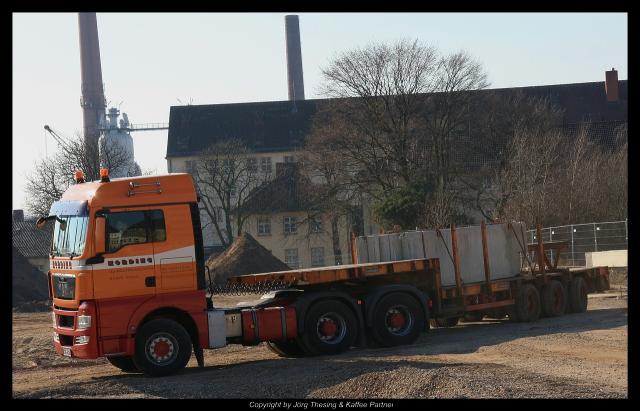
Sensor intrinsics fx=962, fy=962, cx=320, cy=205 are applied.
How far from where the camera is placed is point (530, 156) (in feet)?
175

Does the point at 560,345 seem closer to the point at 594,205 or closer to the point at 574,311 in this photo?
the point at 574,311

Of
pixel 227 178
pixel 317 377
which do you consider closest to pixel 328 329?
pixel 317 377

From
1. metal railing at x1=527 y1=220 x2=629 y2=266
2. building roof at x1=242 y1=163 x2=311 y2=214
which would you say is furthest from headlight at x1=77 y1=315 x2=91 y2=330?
building roof at x1=242 y1=163 x2=311 y2=214

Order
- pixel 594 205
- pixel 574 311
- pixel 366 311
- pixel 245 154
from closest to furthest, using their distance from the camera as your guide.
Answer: pixel 366 311 < pixel 574 311 < pixel 594 205 < pixel 245 154

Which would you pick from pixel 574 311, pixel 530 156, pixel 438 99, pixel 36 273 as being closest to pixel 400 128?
pixel 438 99

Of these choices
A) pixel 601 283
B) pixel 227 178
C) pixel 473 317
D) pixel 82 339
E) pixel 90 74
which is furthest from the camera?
pixel 90 74

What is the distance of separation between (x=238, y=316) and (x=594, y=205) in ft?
101

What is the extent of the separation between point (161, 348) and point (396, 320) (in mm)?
5483

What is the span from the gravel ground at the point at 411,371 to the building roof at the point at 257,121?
210 feet

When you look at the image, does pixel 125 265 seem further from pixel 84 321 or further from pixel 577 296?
pixel 577 296

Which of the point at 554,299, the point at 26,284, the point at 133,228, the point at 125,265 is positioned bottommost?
the point at 554,299

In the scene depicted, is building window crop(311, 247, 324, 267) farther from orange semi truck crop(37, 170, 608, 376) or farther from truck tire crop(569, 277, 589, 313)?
orange semi truck crop(37, 170, 608, 376)

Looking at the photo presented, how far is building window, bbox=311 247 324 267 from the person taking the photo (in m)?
72.1

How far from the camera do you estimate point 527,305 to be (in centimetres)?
2348
